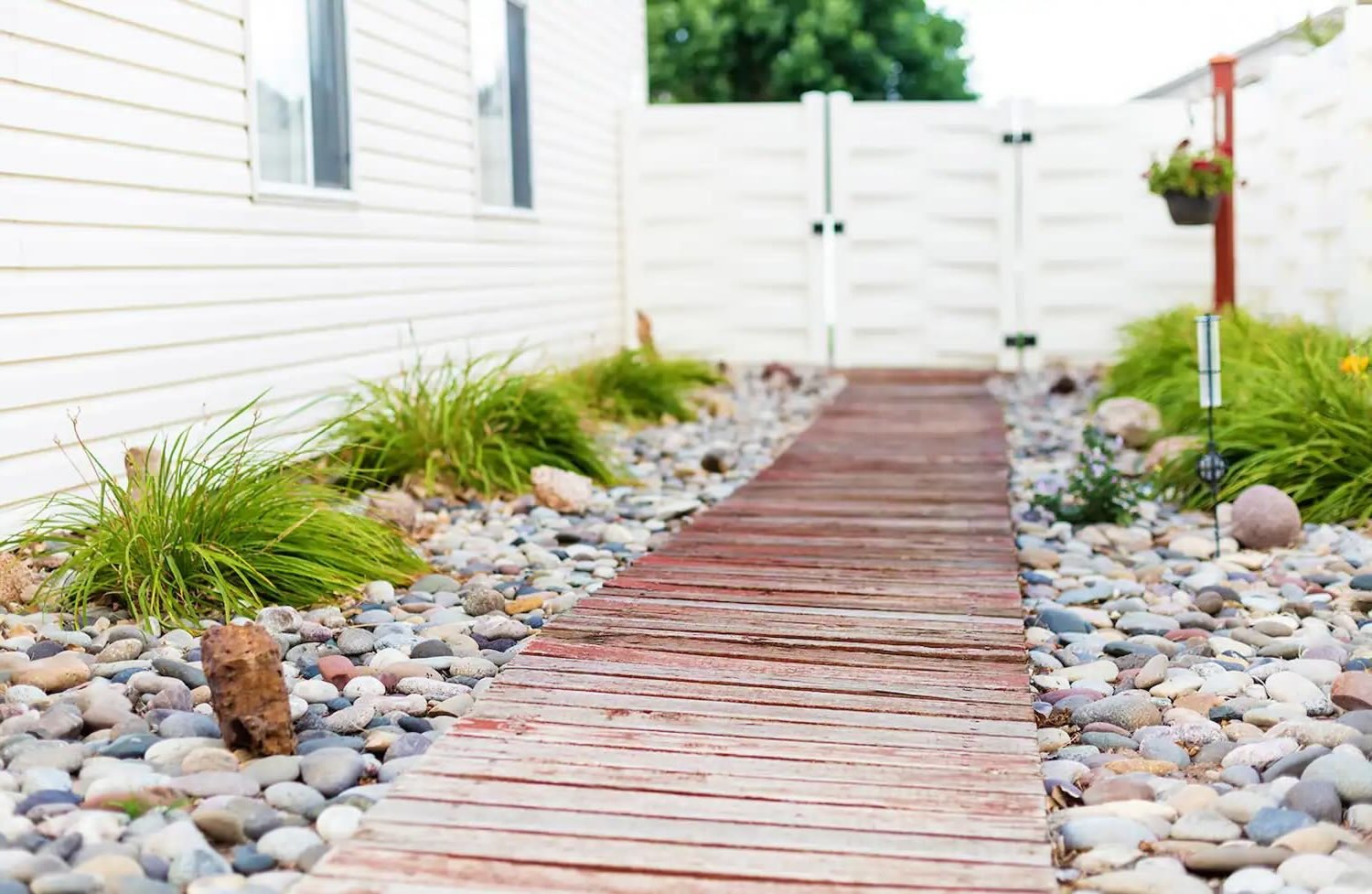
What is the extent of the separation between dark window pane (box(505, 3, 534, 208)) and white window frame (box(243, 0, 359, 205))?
2.05m

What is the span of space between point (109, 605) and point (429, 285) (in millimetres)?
3104

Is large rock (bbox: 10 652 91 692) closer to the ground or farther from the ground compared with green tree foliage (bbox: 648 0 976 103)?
closer to the ground

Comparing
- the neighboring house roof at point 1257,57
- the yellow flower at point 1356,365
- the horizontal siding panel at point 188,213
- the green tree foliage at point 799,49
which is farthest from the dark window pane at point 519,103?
the green tree foliage at point 799,49

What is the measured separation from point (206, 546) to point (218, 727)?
3.10ft

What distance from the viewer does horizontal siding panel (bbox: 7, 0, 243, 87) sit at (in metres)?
3.78

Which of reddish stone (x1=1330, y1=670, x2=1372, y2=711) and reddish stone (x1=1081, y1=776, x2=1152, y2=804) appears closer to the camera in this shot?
reddish stone (x1=1081, y1=776, x2=1152, y2=804)

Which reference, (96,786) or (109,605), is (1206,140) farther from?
(96,786)

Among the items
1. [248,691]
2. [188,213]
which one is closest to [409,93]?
[188,213]

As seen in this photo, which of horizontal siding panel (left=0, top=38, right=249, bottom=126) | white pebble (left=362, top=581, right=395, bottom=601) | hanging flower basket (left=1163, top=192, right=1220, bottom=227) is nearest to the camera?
white pebble (left=362, top=581, right=395, bottom=601)

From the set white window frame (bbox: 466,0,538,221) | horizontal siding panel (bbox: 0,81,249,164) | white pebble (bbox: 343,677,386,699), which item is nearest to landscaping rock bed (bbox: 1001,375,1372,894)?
white pebble (bbox: 343,677,386,699)

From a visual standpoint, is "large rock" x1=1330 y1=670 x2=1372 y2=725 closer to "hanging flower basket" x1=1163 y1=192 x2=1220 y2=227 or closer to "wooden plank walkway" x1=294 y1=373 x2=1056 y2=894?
"wooden plank walkway" x1=294 y1=373 x2=1056 y2=894

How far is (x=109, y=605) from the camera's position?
342cm

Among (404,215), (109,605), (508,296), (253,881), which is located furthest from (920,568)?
(508,296)

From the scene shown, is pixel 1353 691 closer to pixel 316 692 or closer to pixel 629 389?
pixel 316 692
